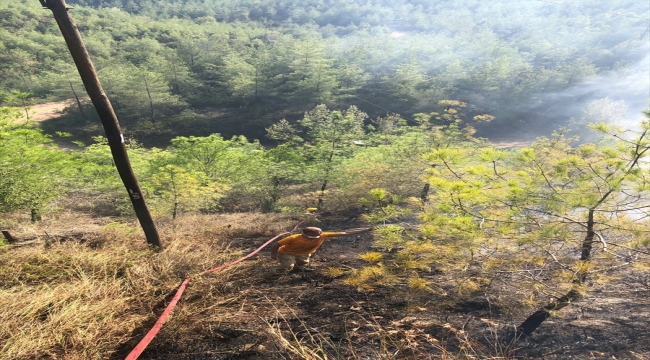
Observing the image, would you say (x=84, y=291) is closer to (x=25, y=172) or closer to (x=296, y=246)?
(x=296, y=246)

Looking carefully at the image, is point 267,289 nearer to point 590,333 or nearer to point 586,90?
point 590,333

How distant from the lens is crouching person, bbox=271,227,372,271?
4047mm

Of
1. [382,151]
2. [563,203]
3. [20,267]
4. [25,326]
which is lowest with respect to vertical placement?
[382,151]

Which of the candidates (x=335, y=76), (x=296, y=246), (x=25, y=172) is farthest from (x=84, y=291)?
(x=335, y=76)

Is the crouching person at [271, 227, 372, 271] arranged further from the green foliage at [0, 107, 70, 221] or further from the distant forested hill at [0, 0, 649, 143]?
the distant forested hill at [0, 0, 649, 143]

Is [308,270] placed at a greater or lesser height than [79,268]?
lesser

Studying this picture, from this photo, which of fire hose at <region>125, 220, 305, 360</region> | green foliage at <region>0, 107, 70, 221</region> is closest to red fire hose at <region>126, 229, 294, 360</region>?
fire hose at <region>125, 220, 305, 360</region>

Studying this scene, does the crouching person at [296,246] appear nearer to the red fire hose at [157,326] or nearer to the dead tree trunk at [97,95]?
the red fire hose at [157,326]

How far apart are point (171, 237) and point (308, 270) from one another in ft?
11.3

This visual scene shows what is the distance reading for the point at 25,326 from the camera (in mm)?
2395

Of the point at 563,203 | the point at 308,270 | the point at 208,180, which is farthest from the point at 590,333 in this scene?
the point at 208,180

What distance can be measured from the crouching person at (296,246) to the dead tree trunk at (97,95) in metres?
2.08

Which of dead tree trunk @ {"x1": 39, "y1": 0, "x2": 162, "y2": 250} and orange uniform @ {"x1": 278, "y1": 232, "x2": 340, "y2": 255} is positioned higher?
dead tree trunk @ {"x1": 39, "y1": 0, "x2": 162, "y2": 250}

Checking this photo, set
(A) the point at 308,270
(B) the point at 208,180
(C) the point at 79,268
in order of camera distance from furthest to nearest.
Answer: (B) the point at 208,180 < (A) the point at 308,270 < (C) the point at 79,268
